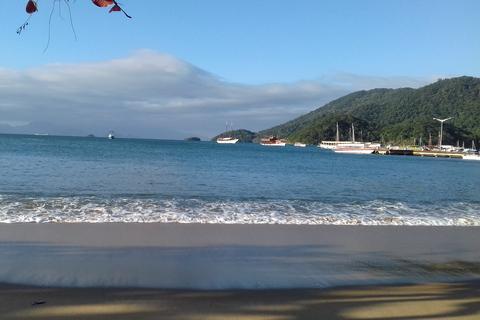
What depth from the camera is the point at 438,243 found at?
799 cm

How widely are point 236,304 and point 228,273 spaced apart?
1067 mm

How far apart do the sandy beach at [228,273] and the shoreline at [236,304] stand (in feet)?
0.04

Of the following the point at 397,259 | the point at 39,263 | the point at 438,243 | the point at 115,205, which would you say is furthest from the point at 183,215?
the point at 438,243

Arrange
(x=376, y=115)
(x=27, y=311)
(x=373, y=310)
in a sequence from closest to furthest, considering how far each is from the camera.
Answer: (x=27, y=311)
(x=373, y=310)
(x=376, y=115)

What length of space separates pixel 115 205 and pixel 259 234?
16.8ft

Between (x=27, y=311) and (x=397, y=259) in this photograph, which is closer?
(x=27, y=311)

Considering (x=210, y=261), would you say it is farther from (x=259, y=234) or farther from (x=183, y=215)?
(x=183, y=215)

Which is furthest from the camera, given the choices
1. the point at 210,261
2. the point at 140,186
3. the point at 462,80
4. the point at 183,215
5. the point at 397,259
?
the point at 462,80

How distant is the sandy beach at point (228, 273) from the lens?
429 centimetres

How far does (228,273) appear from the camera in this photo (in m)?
5.46

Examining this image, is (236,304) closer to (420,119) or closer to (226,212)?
(226,212)

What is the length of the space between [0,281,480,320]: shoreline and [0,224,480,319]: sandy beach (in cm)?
1

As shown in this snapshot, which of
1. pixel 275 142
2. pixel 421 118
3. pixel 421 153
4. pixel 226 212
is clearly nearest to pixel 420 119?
pixel 421 118

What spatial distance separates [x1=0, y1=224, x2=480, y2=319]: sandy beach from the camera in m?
4.29
